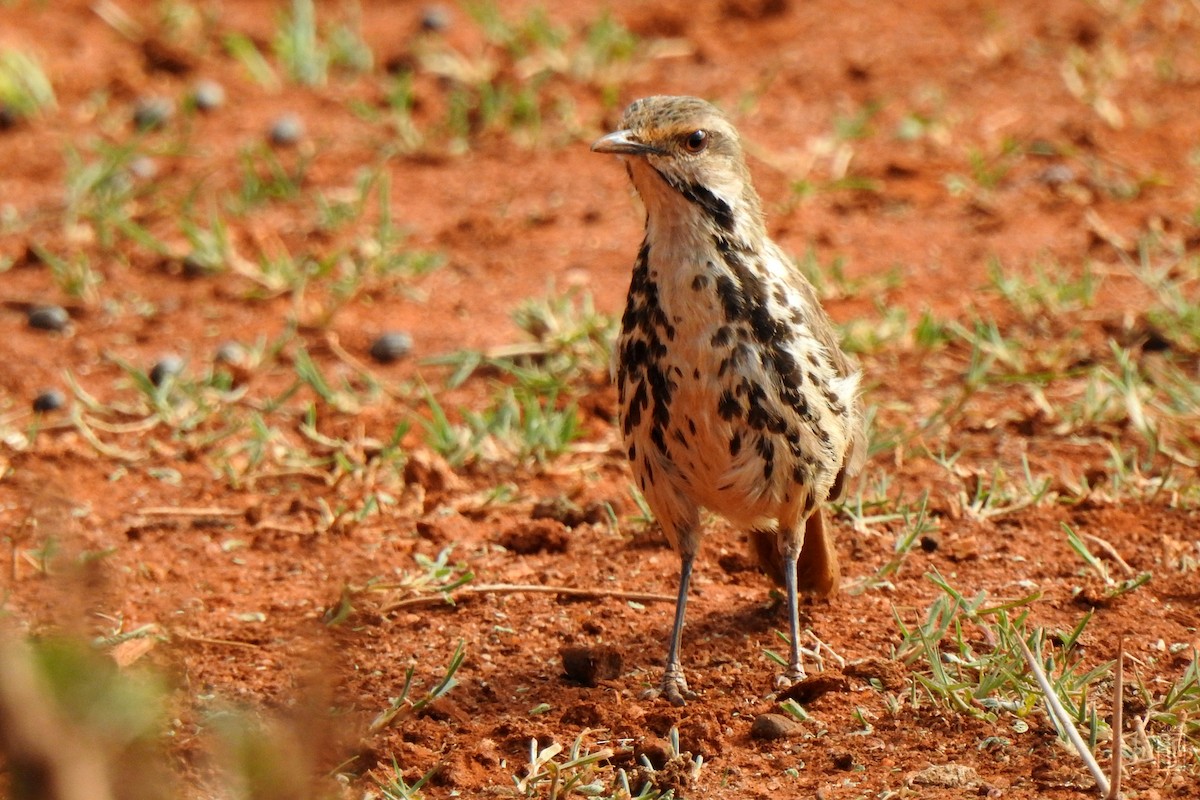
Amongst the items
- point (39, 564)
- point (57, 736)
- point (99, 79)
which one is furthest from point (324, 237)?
point (57, 736)

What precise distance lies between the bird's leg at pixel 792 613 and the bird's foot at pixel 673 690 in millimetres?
252

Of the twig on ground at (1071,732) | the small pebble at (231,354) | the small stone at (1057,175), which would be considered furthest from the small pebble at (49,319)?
the twig on ground at (1071,732)

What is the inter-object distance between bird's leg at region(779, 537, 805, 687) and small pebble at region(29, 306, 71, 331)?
11.8 ft

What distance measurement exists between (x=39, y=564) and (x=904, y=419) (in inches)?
116

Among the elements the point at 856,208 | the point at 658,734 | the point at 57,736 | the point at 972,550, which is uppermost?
the point at 856,208

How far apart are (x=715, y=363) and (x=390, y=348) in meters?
2.60

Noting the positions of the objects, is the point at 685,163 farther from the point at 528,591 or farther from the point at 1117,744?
the point at 1117,744

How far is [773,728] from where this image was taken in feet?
13.5

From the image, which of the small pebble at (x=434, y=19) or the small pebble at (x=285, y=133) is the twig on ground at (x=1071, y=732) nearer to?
the small pebble at (x=285, y=133)

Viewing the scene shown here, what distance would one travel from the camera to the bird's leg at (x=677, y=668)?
439cm

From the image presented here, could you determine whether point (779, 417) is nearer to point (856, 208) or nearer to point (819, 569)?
point (819, 569)

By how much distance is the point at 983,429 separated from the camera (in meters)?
5.85

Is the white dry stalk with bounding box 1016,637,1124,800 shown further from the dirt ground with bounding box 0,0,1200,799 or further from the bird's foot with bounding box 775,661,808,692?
the bird's foot with bounding box 775,661,808,692

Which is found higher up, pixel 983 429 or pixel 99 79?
pixel 99 79
